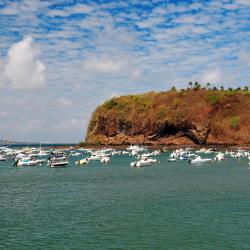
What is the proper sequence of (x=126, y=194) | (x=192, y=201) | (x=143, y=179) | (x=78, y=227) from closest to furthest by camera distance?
(x=78, y=227) → (x=192, y=201) → (x=126, y=194) → (x=143, y=179)

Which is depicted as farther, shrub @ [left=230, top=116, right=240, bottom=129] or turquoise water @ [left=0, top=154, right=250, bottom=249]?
shrub @ [left=230, top=116, right=240, bottom=129]

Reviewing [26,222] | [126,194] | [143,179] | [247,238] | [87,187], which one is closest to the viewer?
[247,238]

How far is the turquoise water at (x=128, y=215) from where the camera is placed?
31453 millimetres

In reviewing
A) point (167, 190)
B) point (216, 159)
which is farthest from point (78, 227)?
point (216, 159)

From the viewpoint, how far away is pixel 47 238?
32.8m

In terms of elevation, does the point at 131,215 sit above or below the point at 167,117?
below

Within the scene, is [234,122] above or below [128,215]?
above

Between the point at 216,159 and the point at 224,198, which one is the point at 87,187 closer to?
the point at 224,198

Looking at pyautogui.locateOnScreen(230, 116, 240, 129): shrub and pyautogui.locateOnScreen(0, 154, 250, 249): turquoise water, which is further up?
pyautogui.locateOnScreen(230, 116, 240, 129): shrub

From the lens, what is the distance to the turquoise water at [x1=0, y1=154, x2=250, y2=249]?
1238 inches

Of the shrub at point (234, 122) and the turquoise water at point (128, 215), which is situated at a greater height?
the shrub at point (234, 122)

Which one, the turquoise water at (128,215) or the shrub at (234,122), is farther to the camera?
the shrub at (234,122)

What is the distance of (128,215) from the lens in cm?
4078

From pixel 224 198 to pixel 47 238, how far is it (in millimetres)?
23226
